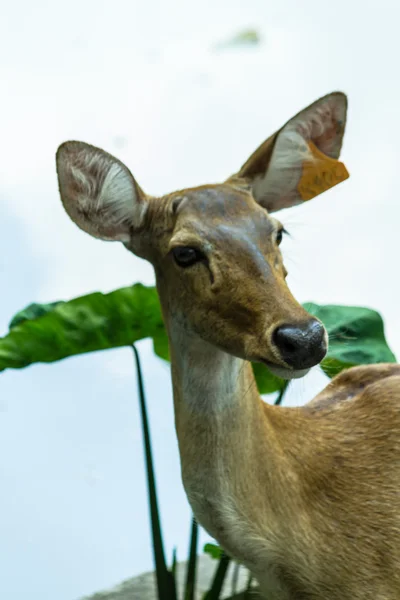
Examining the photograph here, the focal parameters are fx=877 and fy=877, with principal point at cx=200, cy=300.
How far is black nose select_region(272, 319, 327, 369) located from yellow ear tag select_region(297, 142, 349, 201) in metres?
0.34

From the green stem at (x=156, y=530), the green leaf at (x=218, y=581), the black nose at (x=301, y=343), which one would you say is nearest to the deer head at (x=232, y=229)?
the black nose at (x=301, y=343)

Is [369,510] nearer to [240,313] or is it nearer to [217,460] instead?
[217,460]

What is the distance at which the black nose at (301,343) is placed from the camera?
1.05m

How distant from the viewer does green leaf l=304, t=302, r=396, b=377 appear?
6.19ft

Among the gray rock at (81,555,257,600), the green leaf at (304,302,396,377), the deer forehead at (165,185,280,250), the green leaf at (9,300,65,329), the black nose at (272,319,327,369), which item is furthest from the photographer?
the gray rock at (81,555,257,600)

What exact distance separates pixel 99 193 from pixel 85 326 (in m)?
0.67

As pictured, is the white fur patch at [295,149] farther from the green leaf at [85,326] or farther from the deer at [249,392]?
the green leaf at [85,326]

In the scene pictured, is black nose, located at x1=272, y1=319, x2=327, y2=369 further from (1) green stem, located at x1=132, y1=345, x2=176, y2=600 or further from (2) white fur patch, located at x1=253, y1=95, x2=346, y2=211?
(1) green stem, located at x1=132, y1=345, x2=176, y2=600

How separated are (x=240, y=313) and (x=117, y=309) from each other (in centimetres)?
81

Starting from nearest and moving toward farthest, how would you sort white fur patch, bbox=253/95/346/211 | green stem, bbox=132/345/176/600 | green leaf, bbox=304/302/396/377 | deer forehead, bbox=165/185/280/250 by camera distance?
deer forehead, bbox=165/185/280/250 < white fur patch, bbox=253/95/346/211 < green leaf, bbox=304/302/396/377 < green stem, bbox=132/345/176/600

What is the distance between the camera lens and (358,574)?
1275mm

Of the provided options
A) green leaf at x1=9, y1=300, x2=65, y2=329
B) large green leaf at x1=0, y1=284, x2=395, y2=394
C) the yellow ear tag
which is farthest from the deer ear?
green leaf at x1=9, y1=300, x2=65, y2=329

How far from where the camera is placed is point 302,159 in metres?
1.31

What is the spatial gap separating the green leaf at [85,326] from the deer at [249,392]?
567mm
